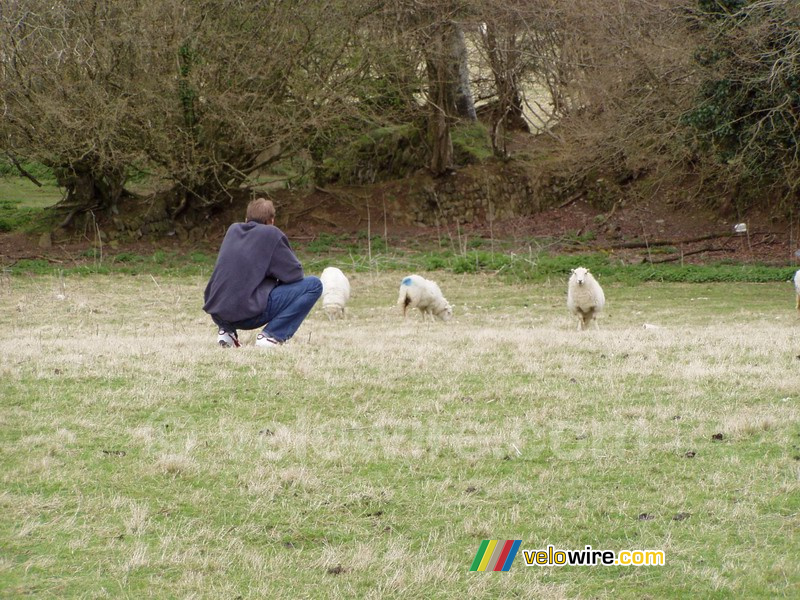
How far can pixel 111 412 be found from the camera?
22.4ft

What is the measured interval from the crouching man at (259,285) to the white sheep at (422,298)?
255 inches

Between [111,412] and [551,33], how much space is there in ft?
75.7

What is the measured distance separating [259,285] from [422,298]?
701cm

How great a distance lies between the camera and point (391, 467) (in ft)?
18.9

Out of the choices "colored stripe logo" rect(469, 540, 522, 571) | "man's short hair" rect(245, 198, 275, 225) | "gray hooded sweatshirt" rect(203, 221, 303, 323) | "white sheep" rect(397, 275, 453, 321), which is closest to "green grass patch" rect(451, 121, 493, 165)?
"white sheep" rect(397, 275, 453, 321)

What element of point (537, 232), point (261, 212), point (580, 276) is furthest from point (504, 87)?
point (261, 212)

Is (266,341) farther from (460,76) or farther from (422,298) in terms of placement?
(460,76)

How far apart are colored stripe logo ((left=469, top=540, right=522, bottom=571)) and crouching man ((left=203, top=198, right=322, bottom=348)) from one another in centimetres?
499

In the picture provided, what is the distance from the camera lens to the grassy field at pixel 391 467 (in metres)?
4.34

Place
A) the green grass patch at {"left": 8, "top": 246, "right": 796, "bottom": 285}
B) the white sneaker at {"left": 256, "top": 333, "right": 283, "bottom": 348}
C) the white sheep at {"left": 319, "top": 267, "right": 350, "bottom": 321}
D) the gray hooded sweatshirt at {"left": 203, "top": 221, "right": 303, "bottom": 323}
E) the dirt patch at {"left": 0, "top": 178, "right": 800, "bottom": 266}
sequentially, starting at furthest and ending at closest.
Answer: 1. the dirt patch at {"left": 0, "top": 178, "right": 800, "bottom": 266}
2. the green grass patch at {"left": 8, "top": 246, "right": 796, "bottom": 285}
3. the white sheep at {"left": 319, "top": 267, "right": 350, "bottom": 321}
4. the white sneaker at {"left": 256, "top": 333, "right": 283, "bottom": 348}
5. the gray hooded sweatshirt at {"left": 203, "top": 221, "right": 303, "bottom": 323}

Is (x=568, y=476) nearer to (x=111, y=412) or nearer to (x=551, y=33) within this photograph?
(x=111, y=412)

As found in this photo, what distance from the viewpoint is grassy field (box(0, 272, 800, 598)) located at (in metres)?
4.34

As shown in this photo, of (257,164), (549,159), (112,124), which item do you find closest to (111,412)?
(112,124)

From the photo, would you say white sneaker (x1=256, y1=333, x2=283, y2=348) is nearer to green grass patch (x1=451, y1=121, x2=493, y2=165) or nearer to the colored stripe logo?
the colored stripe logo
